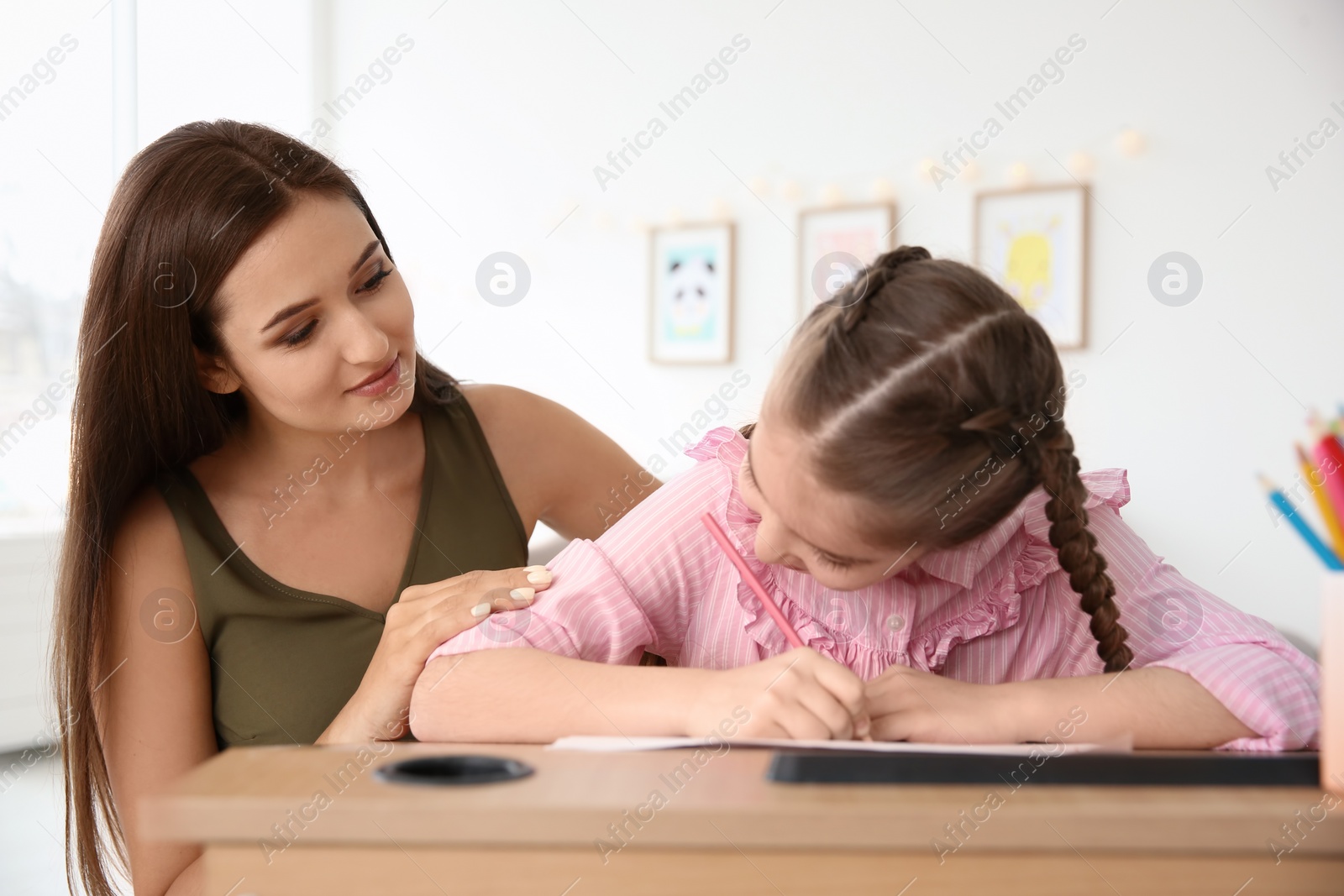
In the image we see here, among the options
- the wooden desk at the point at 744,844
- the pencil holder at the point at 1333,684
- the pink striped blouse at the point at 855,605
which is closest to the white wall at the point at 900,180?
the pink striped blouse at the point at 855,605

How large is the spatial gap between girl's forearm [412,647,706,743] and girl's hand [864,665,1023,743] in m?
0.14

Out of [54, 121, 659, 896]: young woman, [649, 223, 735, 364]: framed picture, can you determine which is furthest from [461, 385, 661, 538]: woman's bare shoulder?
[649, 223, 735, 364]: framed picture

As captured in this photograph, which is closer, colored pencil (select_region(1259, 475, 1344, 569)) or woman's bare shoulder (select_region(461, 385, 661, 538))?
colored pencil (select_region(1259, 475, 1344, 569))

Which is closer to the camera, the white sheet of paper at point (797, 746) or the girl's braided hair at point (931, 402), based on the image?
the white sheet of paper at point (797, 746)

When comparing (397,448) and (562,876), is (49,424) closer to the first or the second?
(397,448)

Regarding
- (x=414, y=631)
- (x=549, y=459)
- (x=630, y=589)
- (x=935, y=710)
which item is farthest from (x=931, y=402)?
(x=549, y=459)

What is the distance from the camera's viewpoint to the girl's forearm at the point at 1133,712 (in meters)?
0.81

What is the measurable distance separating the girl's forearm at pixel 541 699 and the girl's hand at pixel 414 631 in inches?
4.1

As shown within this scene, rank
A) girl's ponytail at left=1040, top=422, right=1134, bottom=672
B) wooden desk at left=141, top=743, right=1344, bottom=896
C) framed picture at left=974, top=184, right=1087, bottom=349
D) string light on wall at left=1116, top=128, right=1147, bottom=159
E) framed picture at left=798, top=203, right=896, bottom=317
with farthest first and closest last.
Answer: framed picture at left=798, top=203, right=896, bottom=317 < framed picture at left=974, top=184, right=1087, bottom=349 < string light on wall at left=1116, top=128, right=1147, bottom=159 < girl's ponytail at left=1040, top=422, right=1134, bottom=672 < wooden desk at left=141, top=743, right=1344, bottom=896

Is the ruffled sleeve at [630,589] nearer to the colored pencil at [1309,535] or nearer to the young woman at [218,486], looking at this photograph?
the young woman at [218,486]

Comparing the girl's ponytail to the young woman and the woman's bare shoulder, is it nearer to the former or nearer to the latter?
the young woman

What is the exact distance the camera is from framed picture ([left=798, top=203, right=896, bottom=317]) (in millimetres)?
3451

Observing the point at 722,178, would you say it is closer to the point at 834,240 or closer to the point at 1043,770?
the point at 834,240

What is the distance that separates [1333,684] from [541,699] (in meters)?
0.54
